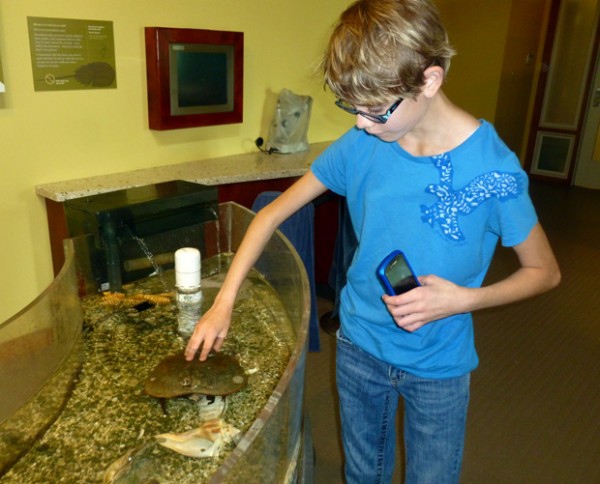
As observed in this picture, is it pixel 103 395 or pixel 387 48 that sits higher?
pixel 387 48

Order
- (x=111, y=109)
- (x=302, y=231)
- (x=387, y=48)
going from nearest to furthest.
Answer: (x=387, y=48)
(x=302, y=231)
(x=111, y=109)

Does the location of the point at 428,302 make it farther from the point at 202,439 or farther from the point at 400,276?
the point at 202,439

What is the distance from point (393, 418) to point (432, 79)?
2.71ft

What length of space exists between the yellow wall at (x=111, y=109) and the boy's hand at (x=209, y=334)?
3.05 ft

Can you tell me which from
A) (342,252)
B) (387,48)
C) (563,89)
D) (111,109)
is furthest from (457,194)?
(563,89)

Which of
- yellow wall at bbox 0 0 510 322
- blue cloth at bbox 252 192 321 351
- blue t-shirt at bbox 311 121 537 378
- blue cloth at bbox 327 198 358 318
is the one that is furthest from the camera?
blue cloth at bbox 327 198 358 318

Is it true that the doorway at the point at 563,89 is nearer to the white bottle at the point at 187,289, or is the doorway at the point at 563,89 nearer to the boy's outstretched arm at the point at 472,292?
the boy's outstretched arm at the point at 472,292

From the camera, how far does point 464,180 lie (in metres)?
0.99

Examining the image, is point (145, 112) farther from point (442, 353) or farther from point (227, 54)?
point (442, 353)

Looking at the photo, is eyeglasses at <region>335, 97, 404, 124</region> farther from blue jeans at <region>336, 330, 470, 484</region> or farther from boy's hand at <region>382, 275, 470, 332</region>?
blue jeans at <region>336, 330, 470, 484</region>

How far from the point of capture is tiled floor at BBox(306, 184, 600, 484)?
204 centimetres

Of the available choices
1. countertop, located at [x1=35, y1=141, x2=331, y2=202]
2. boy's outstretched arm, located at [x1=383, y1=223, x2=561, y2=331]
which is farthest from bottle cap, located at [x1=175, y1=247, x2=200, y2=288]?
countertop, located at [x1=35, y1=141, x2=331, y2=202]

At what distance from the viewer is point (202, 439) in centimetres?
95

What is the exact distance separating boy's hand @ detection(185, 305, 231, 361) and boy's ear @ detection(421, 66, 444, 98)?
0.61 meters
